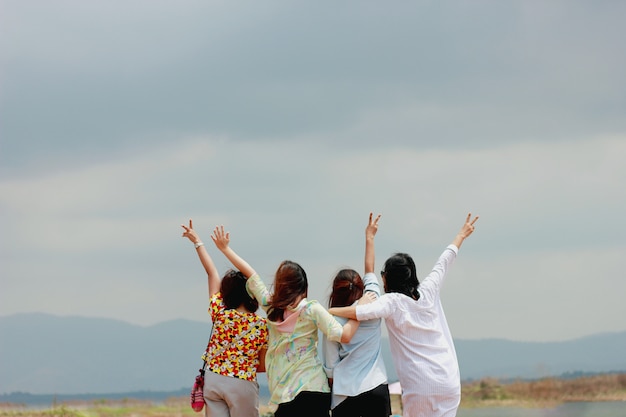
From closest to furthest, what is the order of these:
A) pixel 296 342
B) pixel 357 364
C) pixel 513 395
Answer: pixel 357 364
pixel 296 342
pixel 513 395

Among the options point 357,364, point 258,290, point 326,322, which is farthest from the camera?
point 258,290

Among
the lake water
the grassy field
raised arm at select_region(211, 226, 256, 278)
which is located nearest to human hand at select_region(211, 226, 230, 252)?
raised arm at select_region(211, 226, 256, 278)

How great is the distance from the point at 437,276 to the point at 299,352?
1248 mm

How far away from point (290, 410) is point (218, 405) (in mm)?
844

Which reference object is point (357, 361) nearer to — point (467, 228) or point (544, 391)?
point (467, 228)

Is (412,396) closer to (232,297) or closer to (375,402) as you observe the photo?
(375,402)

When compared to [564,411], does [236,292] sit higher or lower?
higher

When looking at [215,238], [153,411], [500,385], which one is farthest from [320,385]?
[500,385]

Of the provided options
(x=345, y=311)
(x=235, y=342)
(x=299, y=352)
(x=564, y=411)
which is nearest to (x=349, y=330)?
(x=345, y=311)

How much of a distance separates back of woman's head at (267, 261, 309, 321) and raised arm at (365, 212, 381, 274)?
0.62 metres

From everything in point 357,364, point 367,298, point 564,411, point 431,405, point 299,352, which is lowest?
point 564,411

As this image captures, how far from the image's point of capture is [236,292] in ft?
23.5

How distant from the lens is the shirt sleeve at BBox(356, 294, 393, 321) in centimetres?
645

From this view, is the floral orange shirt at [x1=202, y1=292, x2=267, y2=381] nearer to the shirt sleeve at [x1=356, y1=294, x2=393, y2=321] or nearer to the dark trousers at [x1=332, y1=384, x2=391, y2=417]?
the dark trousers at [x1=332, y1=384, x2=391, y2=417]
